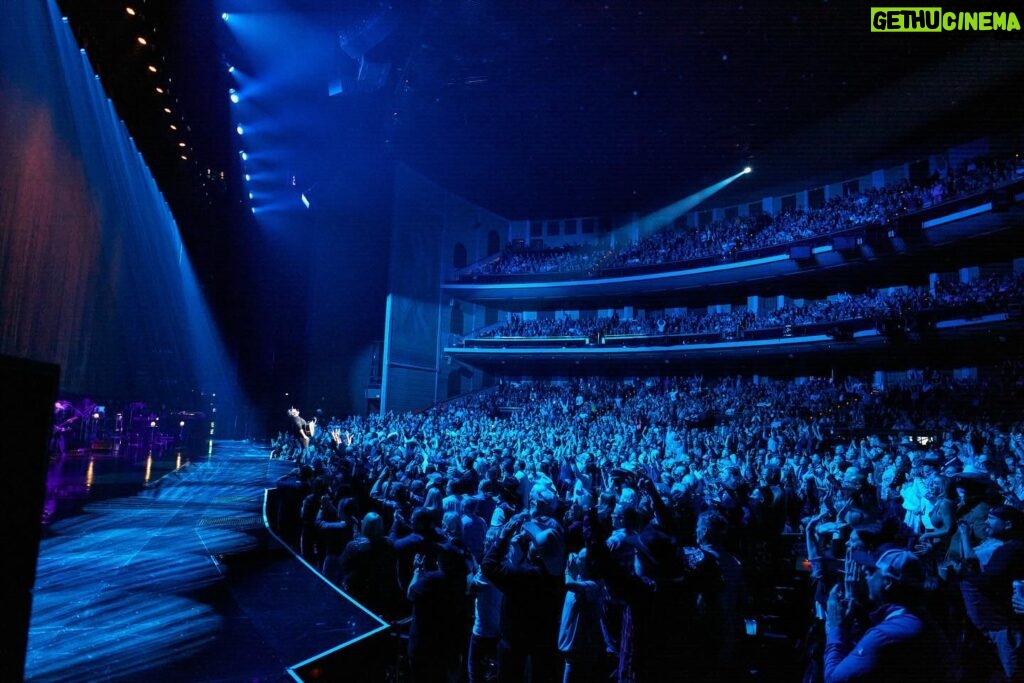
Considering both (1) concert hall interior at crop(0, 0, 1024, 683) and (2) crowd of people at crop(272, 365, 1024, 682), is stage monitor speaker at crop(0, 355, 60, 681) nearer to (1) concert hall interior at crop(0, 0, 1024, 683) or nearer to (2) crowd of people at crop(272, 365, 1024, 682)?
(1) concert hall interior at crop(0, 0, 1024, 683)

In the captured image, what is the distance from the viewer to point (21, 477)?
1.65 m

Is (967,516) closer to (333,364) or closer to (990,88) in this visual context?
(990,88)

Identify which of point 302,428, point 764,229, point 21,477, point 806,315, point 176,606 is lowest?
point 176,606

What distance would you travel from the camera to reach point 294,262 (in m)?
33.2

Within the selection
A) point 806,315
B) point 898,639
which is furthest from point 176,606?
point 806,315

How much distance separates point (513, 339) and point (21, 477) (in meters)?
33.0

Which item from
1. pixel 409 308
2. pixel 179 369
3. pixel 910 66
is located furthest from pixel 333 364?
pixel 910 66

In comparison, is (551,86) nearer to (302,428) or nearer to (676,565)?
(302,428)

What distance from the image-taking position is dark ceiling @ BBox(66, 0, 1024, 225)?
1548 centimetres

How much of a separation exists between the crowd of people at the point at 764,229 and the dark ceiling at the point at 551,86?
2157 millimetres

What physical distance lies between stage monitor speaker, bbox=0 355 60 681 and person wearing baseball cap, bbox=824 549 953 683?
3.00 m

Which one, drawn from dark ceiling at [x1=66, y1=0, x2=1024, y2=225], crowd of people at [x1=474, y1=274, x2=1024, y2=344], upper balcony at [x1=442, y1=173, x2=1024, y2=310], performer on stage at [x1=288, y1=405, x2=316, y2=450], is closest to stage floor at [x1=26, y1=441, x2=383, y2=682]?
dark ceiling at [x1=66, y1=0, x2=1024, y2=225]

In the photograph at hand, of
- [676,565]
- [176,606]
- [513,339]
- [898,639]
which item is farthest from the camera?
[513,339]

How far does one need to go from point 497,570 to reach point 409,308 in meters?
31.3
